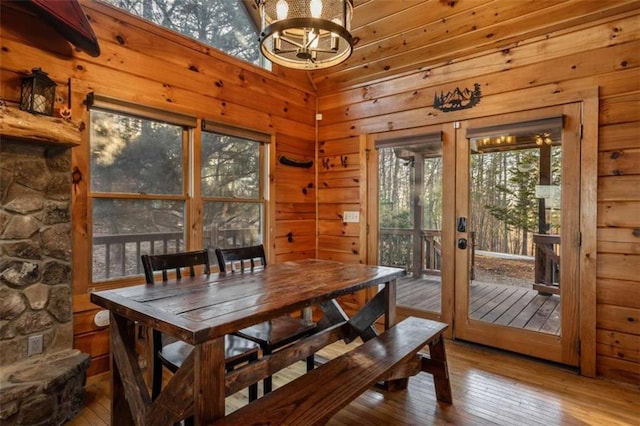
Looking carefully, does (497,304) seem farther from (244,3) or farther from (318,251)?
(244,3)

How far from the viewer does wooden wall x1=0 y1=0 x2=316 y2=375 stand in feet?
7.38

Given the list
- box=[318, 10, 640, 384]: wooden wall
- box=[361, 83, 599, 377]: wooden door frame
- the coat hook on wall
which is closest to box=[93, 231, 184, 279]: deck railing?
the coat hook on wall

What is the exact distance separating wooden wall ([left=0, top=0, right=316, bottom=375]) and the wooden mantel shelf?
31cm

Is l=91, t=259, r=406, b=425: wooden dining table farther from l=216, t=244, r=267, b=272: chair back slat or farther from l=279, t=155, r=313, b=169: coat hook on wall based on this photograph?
l=279, t=155, r=313, b=169: coat hook on wall

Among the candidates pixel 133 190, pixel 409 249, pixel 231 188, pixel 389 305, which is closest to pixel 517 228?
pixel 409 249

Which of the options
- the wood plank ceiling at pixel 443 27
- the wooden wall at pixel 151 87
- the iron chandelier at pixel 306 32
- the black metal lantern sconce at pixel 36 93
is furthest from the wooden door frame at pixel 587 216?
the black metal lantern sconce at pixel 36 93

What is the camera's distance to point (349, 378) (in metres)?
1.69

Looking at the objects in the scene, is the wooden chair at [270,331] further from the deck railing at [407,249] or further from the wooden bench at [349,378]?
the deck railing at [407,249]

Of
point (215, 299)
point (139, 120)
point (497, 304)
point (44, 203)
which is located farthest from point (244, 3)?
point (497, 304)

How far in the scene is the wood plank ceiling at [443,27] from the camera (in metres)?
2.66

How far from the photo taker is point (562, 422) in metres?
2.05

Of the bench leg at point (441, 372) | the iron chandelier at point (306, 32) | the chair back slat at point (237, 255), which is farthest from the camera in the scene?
the chair back slat at point (237, 255)

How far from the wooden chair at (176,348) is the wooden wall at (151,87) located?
805 millimetres

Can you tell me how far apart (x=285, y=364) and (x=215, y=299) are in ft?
1.84
